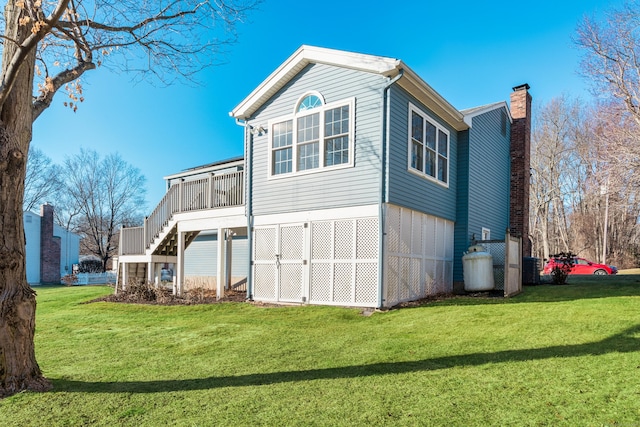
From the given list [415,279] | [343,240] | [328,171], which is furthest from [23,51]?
[415,279]

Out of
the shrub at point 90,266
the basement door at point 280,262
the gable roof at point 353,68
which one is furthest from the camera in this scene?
the shrub at point 90,266

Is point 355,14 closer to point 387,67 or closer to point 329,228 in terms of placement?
point 387,67

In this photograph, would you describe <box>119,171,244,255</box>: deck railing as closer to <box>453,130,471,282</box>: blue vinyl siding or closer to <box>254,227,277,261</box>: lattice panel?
<box>254,227,277,261</box>: lattice panel

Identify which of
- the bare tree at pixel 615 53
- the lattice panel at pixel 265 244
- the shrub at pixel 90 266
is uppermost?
the bare tree at pixel 615 53

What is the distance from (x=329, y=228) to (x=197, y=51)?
5033 millimetres

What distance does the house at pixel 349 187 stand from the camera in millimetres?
9391

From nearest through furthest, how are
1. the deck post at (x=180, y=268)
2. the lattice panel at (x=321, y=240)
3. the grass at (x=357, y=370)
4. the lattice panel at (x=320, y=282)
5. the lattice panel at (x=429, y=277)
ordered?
the grass at (x=357, y=370) → the lattice panel at (x=320, y=282) → the lattice panel at (x=321, y=240) → the lattice panel at (x=429, y=277) → the deck post at (x=180, y=268)

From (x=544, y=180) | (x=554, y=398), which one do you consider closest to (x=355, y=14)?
(x=554, y=398)

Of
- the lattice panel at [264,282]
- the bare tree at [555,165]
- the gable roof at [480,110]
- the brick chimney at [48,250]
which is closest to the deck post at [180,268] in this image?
the lattice panel at [264,282]

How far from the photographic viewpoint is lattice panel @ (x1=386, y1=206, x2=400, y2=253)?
9.34 metres

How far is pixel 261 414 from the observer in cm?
370

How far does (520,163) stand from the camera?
52.1 feet

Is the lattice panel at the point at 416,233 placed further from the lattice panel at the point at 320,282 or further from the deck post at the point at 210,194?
the deck post at the point at 210,194

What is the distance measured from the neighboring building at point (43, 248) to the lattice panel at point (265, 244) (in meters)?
23.8
